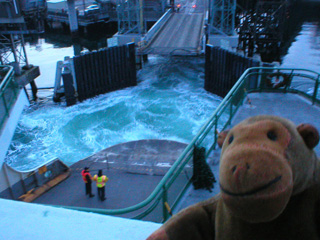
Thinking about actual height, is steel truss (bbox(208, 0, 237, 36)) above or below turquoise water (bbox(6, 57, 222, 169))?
above

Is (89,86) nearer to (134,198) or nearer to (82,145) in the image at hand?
(82,145)

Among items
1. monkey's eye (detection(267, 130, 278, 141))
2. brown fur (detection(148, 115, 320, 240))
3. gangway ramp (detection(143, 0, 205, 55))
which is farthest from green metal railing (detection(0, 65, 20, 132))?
gangway ramp (detection(143, 0, 205, 55))

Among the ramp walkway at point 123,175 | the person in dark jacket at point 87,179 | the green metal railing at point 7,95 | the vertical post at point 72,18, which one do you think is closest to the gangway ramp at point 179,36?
the ramp walkway at point 123,175

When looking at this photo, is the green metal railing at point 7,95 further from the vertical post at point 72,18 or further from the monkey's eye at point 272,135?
the vertical post at point 72,18

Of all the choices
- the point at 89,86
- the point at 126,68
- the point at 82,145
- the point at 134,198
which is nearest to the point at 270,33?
the point at 126,68

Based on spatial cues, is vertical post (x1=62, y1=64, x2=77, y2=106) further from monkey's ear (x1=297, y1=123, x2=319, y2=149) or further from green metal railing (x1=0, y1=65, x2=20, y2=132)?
monkey's ear (x1=297, y1=123, x2=319, y2=149)
